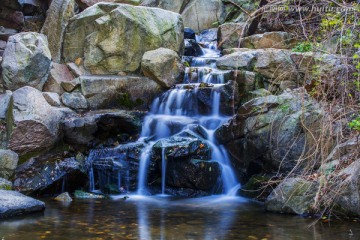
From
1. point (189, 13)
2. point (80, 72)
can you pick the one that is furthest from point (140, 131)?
point (189, 13)

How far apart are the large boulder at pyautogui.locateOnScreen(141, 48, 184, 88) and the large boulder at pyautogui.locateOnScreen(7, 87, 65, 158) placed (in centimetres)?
314

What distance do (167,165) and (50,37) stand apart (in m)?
6.16

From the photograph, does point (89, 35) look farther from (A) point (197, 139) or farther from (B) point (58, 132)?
(A) point (197, 139)

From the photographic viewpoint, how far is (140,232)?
20.6 feet

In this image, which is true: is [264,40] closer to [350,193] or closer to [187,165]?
[187,165]

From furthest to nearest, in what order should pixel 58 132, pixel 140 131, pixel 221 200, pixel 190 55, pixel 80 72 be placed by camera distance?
1. pixel 190 55
2. pixel 80 72
3. pixel 140 131
4. pixel 58 132
5. pixel 221 200

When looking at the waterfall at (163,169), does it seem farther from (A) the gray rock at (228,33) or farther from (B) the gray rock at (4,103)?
(A) the gray rock at (228,33)

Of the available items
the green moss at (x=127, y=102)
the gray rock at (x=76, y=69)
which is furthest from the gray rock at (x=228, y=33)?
the gray rock at (x=76, y=69)

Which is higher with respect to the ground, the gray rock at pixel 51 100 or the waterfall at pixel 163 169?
the gray rock at pixel 51 100

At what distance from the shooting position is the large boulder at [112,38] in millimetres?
13000

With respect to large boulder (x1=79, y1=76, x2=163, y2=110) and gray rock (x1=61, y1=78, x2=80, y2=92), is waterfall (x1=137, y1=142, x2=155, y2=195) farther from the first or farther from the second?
gray rock (x1=61, y1=78, x2=80, y2=92)

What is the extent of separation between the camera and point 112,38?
13.0m

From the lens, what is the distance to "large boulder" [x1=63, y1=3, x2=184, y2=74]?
1300cm

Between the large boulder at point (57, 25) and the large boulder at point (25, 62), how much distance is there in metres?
1.40
